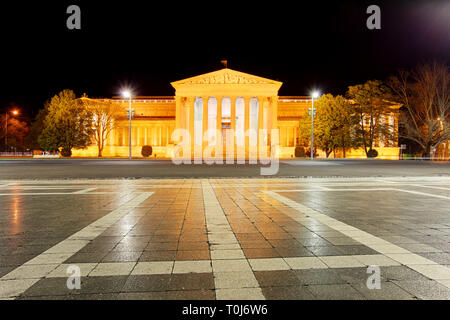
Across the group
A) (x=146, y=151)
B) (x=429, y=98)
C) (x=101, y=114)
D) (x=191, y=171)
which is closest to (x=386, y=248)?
(x=191, y=171)

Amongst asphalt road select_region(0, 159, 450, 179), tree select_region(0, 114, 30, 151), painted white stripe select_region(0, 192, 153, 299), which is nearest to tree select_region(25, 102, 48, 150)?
tree select_region(0, 114, 30, 151)

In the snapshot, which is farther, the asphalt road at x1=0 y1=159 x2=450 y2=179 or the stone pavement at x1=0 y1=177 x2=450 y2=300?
the asphalt road at x1=0 y1=159 x2=450 y2=179

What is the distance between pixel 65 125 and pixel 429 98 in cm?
6151

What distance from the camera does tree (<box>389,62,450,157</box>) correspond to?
4603 centimetres

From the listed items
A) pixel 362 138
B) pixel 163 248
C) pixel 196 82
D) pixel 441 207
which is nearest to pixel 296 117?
pixel 362 138

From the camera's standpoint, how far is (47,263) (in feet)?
16.7

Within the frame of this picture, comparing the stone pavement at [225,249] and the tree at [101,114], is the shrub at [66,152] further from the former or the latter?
the stone pavement at [225,249]

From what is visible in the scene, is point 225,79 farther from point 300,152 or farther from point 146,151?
point 146,151

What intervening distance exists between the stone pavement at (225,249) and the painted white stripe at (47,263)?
16 millimetres

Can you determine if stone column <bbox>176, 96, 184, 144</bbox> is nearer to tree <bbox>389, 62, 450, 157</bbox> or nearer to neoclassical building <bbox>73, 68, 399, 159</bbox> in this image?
neoclassical building <bbox>73, 68, 399, 159</bbox>

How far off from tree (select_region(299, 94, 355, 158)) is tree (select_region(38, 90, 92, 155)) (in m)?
44.0

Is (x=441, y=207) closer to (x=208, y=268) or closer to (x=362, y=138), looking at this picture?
(x=208, y=268)

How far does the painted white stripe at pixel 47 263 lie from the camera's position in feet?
13.8
